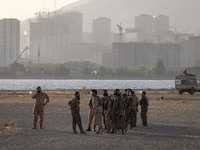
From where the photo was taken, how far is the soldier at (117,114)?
27469 millimetres

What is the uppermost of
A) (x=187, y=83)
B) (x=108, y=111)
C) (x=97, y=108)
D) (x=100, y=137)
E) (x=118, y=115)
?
(x=187, y=83)

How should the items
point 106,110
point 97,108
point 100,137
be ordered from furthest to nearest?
1. point 106,110
2. point 97,108
3. point 100,137

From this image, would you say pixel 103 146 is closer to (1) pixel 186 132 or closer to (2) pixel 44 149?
(2) pixel 44 149

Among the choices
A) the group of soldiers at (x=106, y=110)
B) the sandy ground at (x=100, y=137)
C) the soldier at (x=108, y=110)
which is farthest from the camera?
the soldier at (x=108, y=110)

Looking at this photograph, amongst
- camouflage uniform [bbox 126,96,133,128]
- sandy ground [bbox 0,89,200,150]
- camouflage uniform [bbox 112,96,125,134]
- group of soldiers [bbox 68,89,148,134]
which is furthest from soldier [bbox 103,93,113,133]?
camouflage uniform [bbox 126,96,133,128]

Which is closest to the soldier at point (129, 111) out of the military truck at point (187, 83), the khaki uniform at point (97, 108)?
the khaki uniform at point (97, 108)

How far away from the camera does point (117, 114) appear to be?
27672 millimetres

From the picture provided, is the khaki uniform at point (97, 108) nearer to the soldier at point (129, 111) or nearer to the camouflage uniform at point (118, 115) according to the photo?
the camouflage uniform at point (118, 115)

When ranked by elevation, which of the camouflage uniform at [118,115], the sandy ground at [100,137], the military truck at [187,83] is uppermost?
the military truck at [187,83]

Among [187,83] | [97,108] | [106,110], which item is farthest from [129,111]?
[187,83]

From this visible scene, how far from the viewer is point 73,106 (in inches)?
1075

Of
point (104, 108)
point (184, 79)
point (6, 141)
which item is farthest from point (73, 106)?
point (184, 79)

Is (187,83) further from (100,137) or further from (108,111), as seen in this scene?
(100,137)

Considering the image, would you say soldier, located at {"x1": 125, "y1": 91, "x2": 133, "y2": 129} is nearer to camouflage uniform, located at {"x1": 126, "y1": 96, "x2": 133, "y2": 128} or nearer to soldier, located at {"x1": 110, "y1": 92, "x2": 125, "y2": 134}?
camouflage uniform, located at {"x1": 126, "y1": 96, "x2": 133, "y2": 128}
